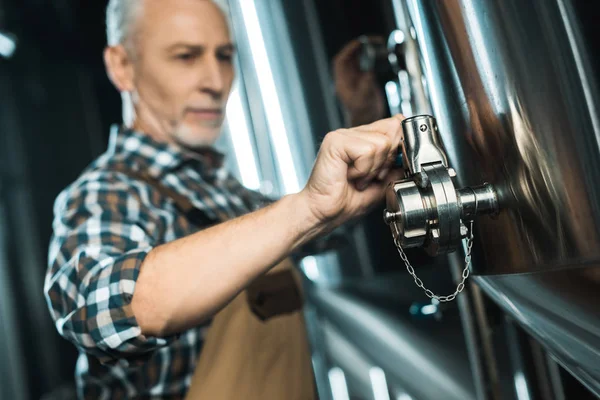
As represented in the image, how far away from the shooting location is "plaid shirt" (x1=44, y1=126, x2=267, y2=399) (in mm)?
630

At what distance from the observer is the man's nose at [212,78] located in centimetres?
99

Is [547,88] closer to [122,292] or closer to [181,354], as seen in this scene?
[122,292]

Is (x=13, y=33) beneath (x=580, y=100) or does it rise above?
above

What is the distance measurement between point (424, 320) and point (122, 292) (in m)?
0.45

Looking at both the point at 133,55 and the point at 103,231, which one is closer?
the point at 103,231

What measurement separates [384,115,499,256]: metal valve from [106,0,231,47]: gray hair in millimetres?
613

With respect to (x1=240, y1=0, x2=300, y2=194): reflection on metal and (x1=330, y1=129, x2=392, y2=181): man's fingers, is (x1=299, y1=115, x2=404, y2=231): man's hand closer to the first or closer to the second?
(x1=330, y1=129, x2=392, y2=181): man's fingers

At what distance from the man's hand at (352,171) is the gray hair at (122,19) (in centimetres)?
51

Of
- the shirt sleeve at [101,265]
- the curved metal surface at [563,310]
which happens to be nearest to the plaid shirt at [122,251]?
the shirt sleeve at [101,265]

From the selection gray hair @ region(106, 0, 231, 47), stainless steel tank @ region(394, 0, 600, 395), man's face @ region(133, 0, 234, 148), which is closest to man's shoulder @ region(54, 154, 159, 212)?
man's face @ region(133, 0, 234, 148)

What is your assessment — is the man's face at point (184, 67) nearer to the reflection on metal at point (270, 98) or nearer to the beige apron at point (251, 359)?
the reflection on metal at point (270, 98)

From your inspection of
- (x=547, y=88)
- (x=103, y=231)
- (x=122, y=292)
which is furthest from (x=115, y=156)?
(x=547, y=88)

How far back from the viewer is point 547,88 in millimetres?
379

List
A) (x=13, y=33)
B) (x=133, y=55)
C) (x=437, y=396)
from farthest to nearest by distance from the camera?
1. (x=13, y=33)
2. (x=133, y=55)
3. (x=437, y=396)
